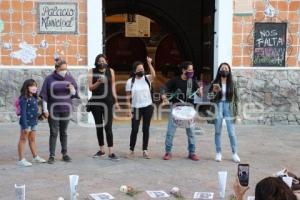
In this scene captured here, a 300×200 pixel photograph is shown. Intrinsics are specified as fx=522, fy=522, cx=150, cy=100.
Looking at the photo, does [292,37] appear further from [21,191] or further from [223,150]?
[21,191]

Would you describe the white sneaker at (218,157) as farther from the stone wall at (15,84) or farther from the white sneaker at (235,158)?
the stone wall at (15,84)

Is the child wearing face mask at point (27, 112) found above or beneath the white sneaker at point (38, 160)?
above

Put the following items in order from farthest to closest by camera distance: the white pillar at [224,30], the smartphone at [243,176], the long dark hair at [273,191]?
the white pillar at [224,30] < the smartphone at [243,176] < the long dark hair at [273,191]

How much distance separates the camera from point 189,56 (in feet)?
51.3

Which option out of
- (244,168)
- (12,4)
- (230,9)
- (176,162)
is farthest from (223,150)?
(12,4)

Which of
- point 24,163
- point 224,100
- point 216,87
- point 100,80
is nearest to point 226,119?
point 224,100

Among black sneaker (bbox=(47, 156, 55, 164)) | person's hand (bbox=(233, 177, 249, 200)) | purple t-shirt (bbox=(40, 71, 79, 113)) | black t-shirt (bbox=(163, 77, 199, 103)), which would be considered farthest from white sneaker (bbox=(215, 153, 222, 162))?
person's hand (bbox=(233, 177, 249, 200))

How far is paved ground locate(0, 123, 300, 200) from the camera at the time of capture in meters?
6.41

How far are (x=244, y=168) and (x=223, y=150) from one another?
14.0ft

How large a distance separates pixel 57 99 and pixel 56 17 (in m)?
3.48

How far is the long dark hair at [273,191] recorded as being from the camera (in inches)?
117

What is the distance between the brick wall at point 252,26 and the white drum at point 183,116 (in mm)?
3430

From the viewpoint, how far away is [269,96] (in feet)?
36.4

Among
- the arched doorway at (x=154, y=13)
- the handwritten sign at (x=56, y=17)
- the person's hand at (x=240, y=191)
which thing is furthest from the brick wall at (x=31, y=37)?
the person's hand at (x=240, y=191)
